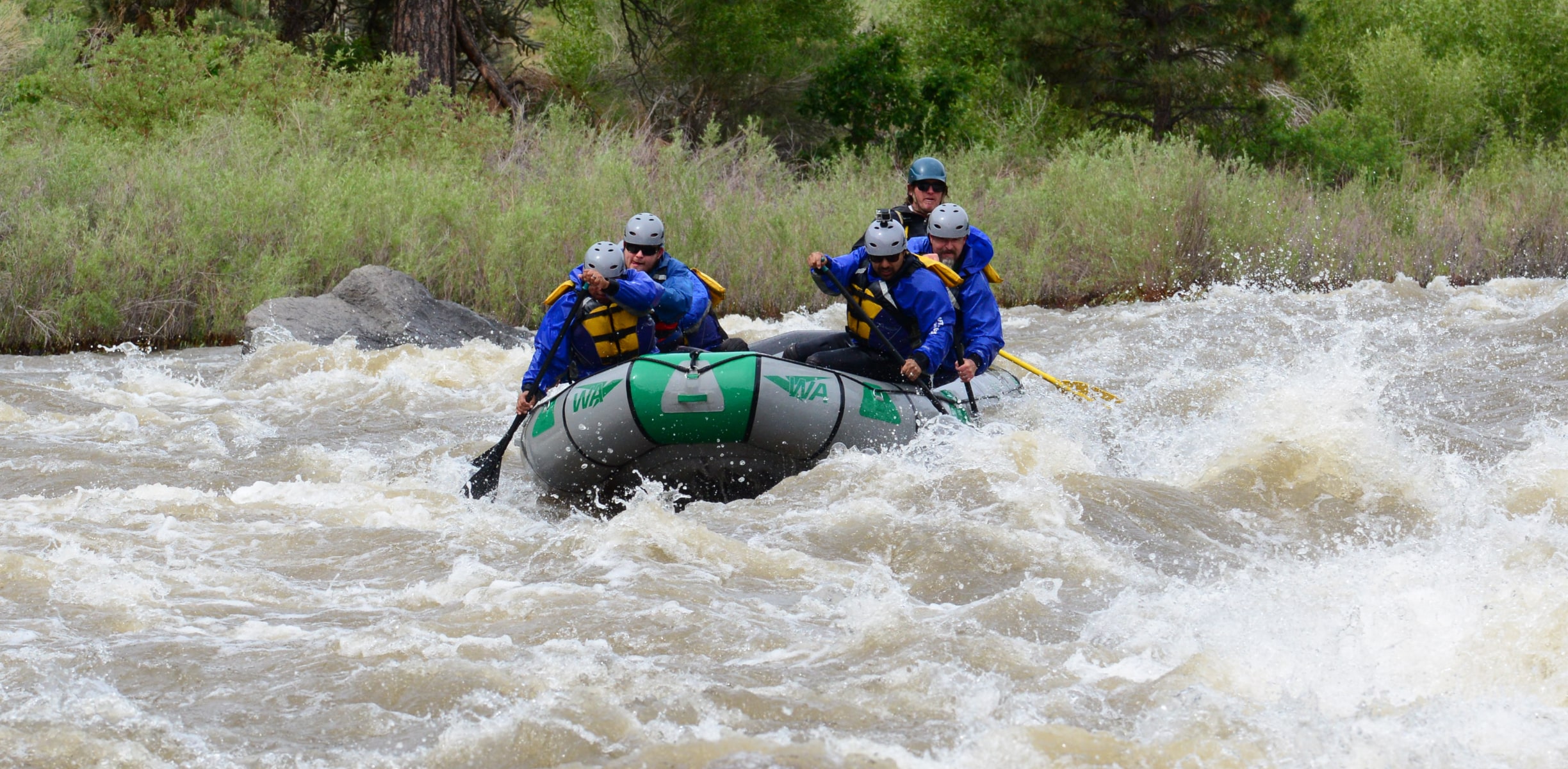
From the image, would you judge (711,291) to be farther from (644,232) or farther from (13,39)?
(13,39)

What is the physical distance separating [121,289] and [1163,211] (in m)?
9.08

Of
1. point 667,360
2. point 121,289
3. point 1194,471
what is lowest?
point 121,289

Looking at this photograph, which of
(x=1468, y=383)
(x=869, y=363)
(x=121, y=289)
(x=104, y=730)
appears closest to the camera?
(x=104, y=730)

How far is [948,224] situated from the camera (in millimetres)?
7492

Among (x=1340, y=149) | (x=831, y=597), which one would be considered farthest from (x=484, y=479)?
(x=1340, y=149)

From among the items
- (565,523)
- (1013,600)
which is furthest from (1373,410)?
(565,523)

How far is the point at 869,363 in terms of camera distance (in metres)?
7.11

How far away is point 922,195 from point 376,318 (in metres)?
4.25

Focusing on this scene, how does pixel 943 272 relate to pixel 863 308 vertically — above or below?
above

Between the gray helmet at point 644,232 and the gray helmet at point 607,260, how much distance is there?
39 cm

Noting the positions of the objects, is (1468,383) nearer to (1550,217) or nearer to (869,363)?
(869,363)

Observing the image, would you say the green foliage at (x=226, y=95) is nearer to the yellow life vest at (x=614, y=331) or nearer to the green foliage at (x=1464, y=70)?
the yellow life vest at (x=614, y=331)

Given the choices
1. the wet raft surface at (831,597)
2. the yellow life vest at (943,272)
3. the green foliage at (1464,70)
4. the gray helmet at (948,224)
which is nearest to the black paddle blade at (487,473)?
the wet raft surface at (831,597)

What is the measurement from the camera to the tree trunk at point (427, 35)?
1733 cm
